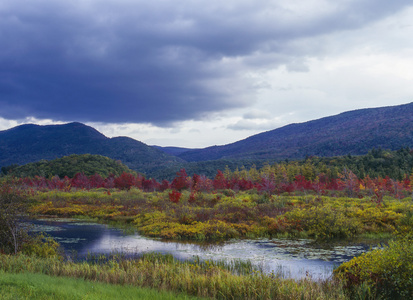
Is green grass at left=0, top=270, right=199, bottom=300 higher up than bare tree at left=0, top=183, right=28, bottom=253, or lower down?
lower down

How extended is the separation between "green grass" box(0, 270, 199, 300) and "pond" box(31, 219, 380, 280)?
6548 millimetres

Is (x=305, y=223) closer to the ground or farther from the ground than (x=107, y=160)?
closer to the ground

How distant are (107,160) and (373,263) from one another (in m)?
109

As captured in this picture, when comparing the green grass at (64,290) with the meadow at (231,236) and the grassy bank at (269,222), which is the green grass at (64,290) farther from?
the grassy bank at (269,222)

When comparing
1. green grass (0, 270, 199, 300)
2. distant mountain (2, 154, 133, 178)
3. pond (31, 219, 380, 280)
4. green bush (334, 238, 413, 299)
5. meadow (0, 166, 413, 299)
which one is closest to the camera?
green grass (0, 270, 199, 300)

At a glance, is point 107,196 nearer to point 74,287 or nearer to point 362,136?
point 74,287

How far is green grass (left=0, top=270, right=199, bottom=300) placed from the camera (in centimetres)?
772

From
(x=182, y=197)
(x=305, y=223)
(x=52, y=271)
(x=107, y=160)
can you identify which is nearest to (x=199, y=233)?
(x=305, y=223)

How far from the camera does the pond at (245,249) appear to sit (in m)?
14.5

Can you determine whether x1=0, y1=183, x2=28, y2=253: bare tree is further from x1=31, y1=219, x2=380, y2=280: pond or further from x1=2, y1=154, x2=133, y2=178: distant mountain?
x1=2, y1=154, x2=133, y2=178: distant mountain

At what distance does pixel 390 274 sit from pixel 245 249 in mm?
9834

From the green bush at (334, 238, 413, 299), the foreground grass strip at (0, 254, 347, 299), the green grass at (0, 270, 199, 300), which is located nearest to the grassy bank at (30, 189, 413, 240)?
the green bush at (334, 238, 413, 299)

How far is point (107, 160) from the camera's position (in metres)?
111

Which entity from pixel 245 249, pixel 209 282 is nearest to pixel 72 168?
pixel 245 249
